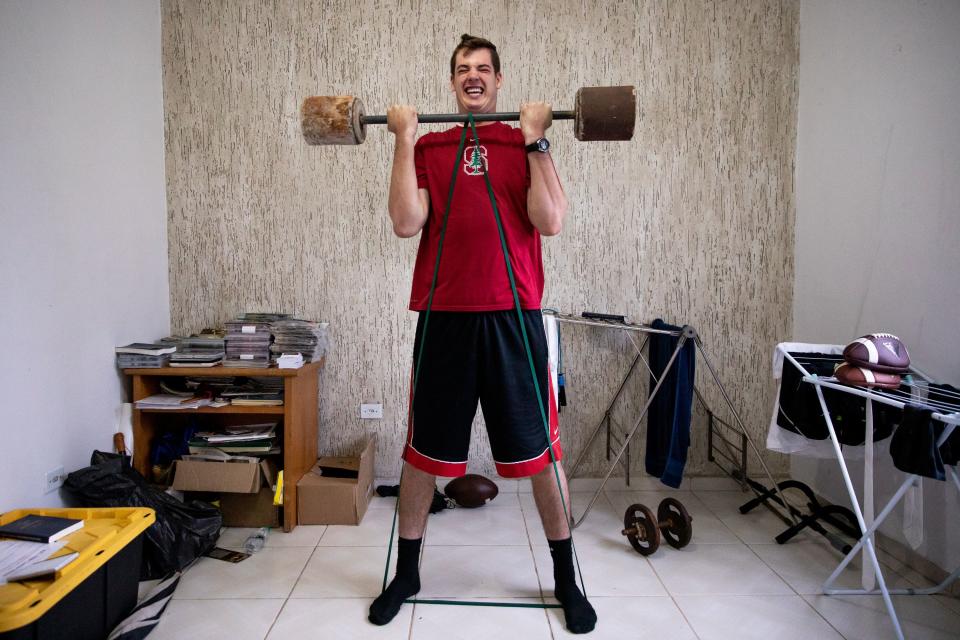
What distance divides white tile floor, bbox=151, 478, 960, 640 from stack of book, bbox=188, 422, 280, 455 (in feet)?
1.22

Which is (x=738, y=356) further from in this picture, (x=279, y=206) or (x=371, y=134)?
(x=279, y=206)

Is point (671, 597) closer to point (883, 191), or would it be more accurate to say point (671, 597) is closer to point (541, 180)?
point (541, 180)

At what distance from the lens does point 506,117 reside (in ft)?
5.53

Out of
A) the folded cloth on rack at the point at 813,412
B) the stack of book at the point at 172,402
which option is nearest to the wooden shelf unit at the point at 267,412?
the stack of book at the point at 172,402

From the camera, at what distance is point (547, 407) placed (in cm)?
187

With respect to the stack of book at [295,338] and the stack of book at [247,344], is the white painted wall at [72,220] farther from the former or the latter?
the stack of book at [295,338]

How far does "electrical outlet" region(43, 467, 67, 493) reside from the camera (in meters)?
2.06

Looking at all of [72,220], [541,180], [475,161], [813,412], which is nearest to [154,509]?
[72,220]

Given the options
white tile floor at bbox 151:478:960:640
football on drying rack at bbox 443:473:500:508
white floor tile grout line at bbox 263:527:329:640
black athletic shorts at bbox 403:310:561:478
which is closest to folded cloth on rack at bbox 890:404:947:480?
white tile floor at bbox 151:478:960:640

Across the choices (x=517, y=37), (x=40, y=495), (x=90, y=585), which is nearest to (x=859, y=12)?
(x=517, y=37)

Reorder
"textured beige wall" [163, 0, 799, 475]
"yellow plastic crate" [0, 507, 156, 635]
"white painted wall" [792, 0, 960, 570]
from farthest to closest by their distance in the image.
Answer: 1. "textured beige wall" [163, 0, 799, 475]
2. "white painted wall" [792, 0, 960, 570]
3. "yellow plastic crate" [0, 507, 156, 635]

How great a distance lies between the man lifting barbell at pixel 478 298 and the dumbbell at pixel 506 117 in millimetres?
119

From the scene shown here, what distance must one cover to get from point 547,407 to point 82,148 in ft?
6.97

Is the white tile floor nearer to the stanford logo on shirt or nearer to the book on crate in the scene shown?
the book on crate
